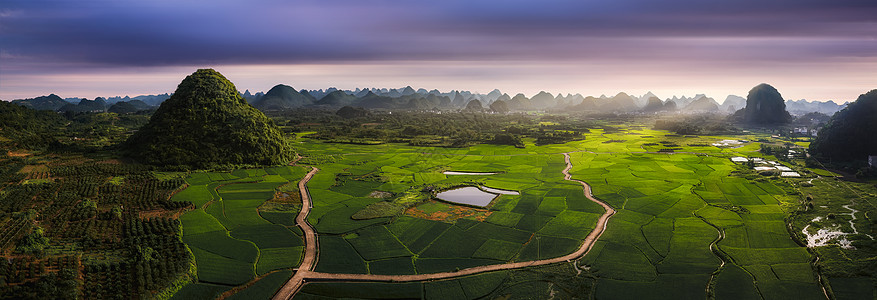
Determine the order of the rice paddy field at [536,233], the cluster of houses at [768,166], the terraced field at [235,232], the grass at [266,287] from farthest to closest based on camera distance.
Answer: the cluster of houses at [768,166] → the terraced field at [235,232] → the rice paddy field at [536,233] → the grass at [266,287]

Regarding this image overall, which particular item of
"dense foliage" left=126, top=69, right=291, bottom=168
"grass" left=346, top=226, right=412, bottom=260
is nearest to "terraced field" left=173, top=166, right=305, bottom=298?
"grass" left=346, top=226, right=412, bottom=260

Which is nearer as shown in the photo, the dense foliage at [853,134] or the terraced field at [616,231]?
the terraced field at [616,231]

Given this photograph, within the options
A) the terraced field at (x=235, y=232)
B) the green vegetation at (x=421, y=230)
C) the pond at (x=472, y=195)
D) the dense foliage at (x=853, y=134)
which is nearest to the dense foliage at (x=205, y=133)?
the green vegetation at (x=421, y=230)

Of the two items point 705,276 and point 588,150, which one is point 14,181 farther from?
point 588,150

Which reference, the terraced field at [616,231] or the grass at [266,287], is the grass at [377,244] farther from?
the grass at [266,287]

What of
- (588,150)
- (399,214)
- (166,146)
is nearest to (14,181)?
(166,146)

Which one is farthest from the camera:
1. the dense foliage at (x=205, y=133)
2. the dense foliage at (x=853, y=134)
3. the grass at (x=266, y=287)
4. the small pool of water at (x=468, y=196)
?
the dense foliage at (x=853, y=134)

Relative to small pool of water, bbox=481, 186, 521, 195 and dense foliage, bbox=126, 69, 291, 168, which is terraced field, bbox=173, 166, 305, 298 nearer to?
dense foliage, bbox=126, 69, 291, 168

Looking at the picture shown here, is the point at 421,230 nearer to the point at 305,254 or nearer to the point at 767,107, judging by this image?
the point at 305,254
